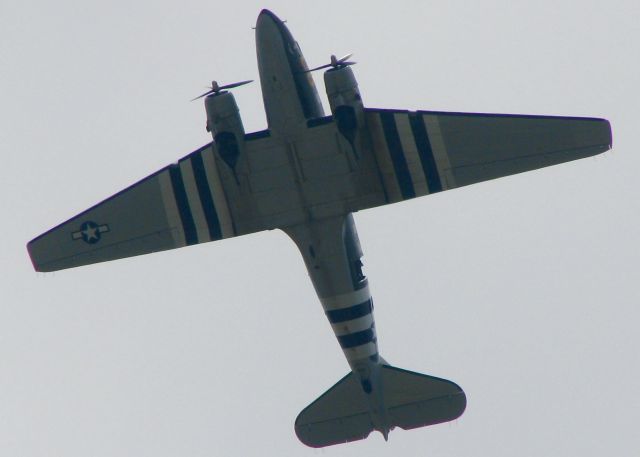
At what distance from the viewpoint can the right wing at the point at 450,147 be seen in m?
38.7

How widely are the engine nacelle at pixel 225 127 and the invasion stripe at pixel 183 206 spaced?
228 cm

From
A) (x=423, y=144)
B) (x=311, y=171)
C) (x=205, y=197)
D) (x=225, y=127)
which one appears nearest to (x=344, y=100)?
(x=311, y=171)

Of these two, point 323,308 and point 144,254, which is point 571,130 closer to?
point 323,308

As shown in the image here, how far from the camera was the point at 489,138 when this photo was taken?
128ft

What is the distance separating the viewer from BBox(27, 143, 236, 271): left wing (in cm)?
4012

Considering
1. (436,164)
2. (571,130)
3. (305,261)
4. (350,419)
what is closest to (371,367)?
(350,419)

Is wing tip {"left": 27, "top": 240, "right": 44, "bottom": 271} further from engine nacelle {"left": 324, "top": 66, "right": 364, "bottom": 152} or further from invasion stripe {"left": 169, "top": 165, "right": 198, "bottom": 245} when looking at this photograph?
engine nacelle {"left": 324, "top": 66, "right": 364, "bottom": 152}

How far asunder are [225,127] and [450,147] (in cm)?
748

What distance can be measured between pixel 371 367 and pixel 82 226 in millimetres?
11389

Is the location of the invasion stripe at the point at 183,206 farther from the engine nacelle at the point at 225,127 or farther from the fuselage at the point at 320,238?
the fuselage at the point at 320,238

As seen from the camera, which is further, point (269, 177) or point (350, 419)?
point (350, 419)

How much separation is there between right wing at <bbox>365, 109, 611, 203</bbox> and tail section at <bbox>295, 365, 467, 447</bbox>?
24.1 ft

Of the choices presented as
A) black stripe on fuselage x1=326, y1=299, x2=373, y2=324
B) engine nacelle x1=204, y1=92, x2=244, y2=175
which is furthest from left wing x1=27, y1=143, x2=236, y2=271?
black stripe on fuselage x1=326, y1=299, x2=373, y2=324

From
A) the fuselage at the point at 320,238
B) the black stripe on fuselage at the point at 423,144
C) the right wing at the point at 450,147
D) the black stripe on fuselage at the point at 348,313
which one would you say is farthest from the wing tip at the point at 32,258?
the black stripe on fuselage at the point at 423,144
